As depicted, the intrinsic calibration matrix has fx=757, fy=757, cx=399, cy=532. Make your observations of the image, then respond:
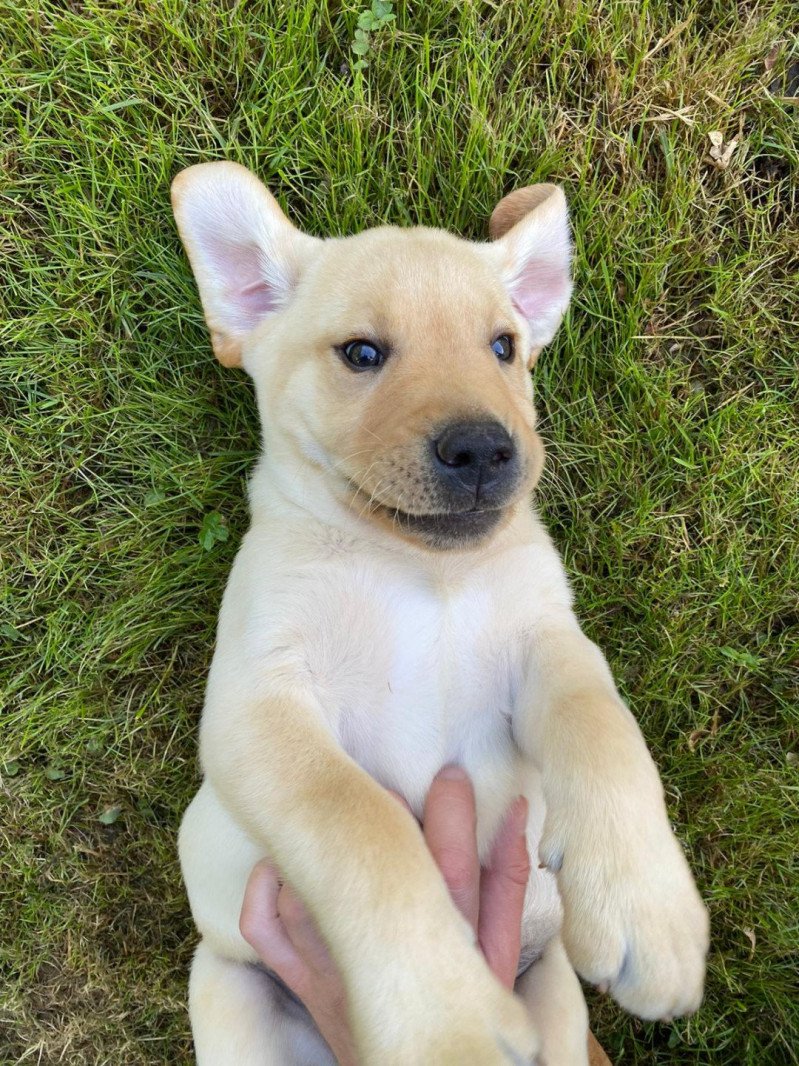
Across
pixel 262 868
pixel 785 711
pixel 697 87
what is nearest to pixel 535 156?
pixel 697 87

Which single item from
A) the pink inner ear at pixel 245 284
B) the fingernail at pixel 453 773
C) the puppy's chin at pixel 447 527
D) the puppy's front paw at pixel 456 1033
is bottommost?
the fingernail at pixel 453 773

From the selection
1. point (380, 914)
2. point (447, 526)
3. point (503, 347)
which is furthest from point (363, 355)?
point (380, 914)

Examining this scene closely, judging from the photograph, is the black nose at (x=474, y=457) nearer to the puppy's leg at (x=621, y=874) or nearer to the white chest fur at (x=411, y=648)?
the white chest fur at (x=411, y=648)

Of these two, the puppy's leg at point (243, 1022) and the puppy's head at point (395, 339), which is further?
the puppy's leg at point (243, 1022)

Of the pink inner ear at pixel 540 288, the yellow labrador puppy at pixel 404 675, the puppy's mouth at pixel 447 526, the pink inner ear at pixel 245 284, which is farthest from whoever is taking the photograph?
the pink inner ear at pixel 540 288

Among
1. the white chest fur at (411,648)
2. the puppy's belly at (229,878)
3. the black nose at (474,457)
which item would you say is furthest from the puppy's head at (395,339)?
the puppy's belly at (229,878)

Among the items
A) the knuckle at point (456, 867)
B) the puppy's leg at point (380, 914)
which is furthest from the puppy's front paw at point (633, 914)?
the knuckle at point (456, 867)

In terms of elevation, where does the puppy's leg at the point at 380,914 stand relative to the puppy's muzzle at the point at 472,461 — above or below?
below

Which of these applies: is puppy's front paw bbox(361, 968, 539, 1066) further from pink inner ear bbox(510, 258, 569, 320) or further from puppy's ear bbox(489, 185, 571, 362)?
pink inner ear bbox(510, 258, 569, 320)

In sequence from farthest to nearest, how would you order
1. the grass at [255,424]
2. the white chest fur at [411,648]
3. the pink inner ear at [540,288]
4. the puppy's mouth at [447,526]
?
the grass at [255,424] < the pink inner ear at [540,288] < the white chest fur at [411,648] < the puppy's mouth at [447,526]

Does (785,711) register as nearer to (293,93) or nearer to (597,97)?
(597,97)
